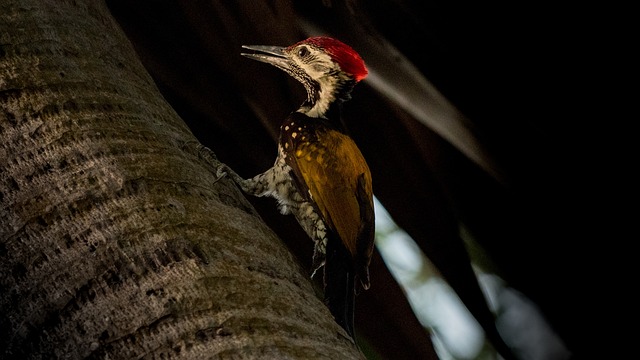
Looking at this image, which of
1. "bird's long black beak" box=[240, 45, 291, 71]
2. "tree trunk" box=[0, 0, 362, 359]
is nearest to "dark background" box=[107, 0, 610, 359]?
"bird's long black beak" box=[240, 45, 291, 71]

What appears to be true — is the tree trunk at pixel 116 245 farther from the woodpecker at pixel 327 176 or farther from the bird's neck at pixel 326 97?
the bird's neck at pixel 326 97

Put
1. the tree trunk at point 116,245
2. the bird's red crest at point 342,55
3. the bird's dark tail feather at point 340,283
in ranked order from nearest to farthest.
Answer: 1. the tree trunk at point 116,245
2. the bird's dark tail feather at point 340,283
3. the bird's red crest at point 342,55

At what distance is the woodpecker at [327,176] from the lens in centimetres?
112

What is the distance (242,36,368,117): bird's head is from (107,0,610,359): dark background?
0.19 feet

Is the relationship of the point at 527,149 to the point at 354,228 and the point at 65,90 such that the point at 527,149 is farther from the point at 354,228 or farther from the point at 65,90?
the point at 65,90

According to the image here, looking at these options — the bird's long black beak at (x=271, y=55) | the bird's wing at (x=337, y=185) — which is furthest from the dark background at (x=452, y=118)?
the bird's wing at (x=337, y=185)

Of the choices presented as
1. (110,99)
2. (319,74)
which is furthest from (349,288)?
(110,99)

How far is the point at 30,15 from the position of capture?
80cm

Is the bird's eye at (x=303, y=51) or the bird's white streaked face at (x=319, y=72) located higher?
the bird's eye at (x=303, y=51)

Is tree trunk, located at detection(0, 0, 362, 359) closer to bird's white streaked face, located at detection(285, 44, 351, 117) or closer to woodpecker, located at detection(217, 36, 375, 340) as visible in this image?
woodpecker, located at detection(217, 36, 375, 340)

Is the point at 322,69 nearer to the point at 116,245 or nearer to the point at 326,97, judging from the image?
the point at 326,97

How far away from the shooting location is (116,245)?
576 mm

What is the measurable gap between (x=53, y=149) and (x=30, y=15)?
0.88 ft

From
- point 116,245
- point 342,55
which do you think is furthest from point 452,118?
point 116,245
